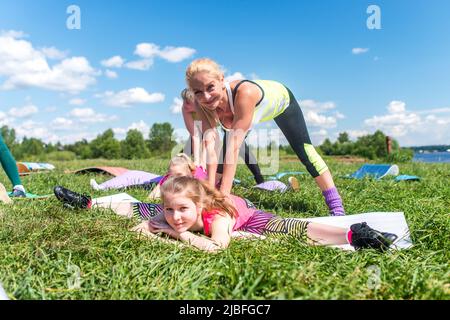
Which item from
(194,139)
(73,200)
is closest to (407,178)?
(194,139)

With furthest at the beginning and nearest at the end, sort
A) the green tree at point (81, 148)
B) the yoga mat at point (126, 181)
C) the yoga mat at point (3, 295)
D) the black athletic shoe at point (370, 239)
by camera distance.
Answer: the green tree at point (81, 148), the yoga mat at point (126, 181), the black athletic shoe at point (370, 239), the yoga mat at point (3, 295)

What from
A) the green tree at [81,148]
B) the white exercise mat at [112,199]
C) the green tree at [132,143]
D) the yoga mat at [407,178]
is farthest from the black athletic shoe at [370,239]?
the green tree at [81,148]

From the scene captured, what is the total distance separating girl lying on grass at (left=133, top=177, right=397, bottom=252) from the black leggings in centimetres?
106

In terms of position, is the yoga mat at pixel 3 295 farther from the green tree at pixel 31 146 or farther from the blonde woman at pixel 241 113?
the green tree at pixel 31 146

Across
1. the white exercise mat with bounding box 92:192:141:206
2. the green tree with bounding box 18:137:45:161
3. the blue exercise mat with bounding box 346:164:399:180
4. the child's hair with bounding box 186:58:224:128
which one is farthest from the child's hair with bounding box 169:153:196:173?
the green tree with bounding box 18:137:45:161

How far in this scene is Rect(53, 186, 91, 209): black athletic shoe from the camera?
325cm

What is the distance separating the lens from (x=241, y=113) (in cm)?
322

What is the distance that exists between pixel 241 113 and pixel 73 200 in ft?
4.78

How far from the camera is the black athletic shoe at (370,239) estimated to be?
225cm

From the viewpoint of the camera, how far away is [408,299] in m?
1.54

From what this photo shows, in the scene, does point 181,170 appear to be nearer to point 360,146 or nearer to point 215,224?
point 215,224

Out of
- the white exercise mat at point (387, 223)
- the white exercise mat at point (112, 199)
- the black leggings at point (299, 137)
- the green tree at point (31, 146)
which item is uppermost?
the green tree at point (31, 146)

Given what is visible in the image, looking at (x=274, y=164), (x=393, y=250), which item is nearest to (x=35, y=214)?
(x=393, y=250)

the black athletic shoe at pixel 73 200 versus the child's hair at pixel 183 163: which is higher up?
the child's hair at pixel 183 163
